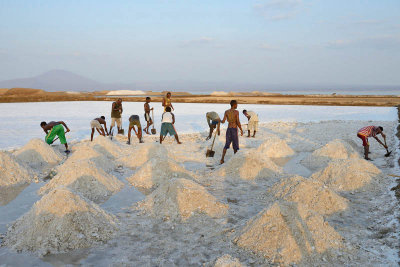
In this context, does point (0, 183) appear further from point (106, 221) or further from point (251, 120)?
point (251, 120)

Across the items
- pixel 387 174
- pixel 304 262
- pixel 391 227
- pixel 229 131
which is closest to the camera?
pixel 304 262

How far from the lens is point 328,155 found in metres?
7.53

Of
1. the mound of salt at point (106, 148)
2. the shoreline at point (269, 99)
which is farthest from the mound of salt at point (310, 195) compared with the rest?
the shoreline at point (269, 99)

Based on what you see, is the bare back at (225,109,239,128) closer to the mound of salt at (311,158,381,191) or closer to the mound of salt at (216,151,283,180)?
the mound of salt at (216,151,283,180)

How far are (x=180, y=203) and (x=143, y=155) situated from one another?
329 cm

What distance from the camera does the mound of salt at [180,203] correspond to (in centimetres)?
433

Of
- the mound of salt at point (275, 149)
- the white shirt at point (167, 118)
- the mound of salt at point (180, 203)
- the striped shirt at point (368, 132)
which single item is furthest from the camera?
the white shirt at point (167, 118)

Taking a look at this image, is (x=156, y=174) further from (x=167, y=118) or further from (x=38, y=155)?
(x=38, y=155)

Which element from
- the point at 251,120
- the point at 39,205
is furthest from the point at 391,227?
the point at 251,120

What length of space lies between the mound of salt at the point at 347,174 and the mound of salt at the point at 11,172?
5.61m

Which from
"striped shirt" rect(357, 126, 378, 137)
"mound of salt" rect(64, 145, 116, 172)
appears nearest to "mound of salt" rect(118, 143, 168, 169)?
"mound of salt" rect(64, 145, 116, 172)

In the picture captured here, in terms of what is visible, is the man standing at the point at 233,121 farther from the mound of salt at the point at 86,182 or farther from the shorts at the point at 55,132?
the shorts at the point at 55,132

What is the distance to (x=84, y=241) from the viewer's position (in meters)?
3.54

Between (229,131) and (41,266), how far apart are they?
194 inches
